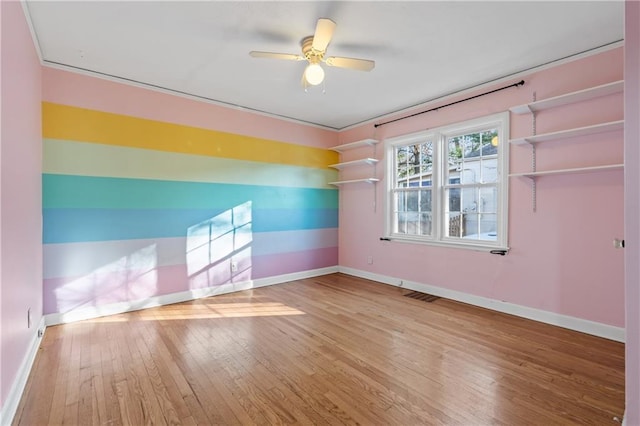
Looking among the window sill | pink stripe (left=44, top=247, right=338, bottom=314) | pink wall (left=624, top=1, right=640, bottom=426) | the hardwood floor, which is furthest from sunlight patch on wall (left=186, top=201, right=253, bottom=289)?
pink wall (left=624, top=1, right=640, bottom=426)

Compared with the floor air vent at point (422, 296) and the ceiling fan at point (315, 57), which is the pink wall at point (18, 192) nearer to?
the ceiling fan at point (315, 57)

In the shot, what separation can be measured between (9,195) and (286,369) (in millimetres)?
2179

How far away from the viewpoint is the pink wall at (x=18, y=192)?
1781mm

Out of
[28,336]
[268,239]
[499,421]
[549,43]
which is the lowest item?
[499,421]

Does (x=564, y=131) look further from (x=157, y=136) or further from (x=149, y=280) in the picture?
(x=149, y=280)

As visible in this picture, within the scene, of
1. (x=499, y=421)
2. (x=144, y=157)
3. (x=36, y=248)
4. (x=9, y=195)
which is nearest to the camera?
(x=499, y=421)

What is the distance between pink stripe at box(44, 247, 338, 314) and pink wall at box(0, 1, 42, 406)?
0.39 metres

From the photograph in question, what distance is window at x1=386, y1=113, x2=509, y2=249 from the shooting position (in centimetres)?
365

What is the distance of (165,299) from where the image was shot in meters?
3.81

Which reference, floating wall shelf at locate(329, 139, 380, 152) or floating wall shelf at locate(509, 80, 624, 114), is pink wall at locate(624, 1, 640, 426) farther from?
floating wall shelf at locate(329, 139, 380, 152)

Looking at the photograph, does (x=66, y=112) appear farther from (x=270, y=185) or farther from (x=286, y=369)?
(x=286, y=369)

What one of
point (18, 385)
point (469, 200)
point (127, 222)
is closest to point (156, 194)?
point (127, 222)

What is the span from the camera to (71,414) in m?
1.78

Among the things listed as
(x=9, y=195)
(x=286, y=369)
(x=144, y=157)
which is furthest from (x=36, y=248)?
(x=286, y=369)
